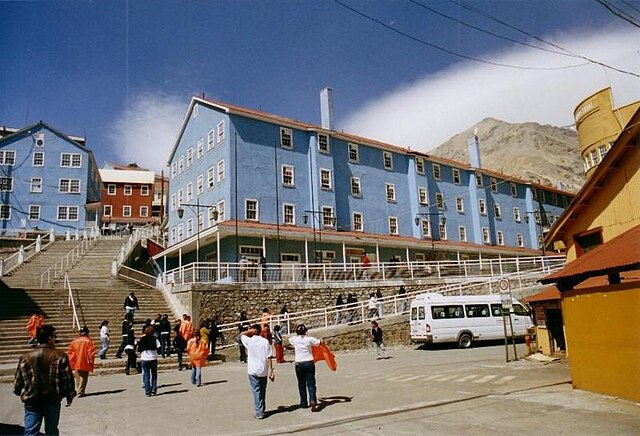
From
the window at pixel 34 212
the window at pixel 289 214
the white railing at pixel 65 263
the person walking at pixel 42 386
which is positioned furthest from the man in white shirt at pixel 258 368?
the window at pixel 34 212

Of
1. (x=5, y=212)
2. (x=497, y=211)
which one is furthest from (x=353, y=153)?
(x=5, y=212)

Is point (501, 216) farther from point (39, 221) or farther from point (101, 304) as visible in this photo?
point (39, 221)

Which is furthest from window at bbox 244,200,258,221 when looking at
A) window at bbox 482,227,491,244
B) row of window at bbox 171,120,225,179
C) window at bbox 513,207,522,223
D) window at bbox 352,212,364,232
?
window at bbox 513,207,522,223

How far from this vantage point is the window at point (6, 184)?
4472cm

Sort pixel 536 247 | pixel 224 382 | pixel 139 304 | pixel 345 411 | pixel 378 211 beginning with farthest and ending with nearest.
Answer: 1. pixel 536 247
2. pixel 378 211
3. pixel 139 304
4. pixel 224 382
5. pixel 345 411

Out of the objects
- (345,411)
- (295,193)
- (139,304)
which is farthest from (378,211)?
(345,411)

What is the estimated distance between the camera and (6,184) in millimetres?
45031

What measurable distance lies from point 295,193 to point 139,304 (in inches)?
531

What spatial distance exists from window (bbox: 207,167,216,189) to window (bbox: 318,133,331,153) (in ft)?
24.4

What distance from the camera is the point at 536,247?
50781 millimetres

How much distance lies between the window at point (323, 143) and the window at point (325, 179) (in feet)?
4.97

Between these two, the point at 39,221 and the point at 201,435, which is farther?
the point at 39,221

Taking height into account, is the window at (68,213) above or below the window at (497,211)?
above

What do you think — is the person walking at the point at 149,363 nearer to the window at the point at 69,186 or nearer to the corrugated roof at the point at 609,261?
the corrugated roof at the point at 609,261
